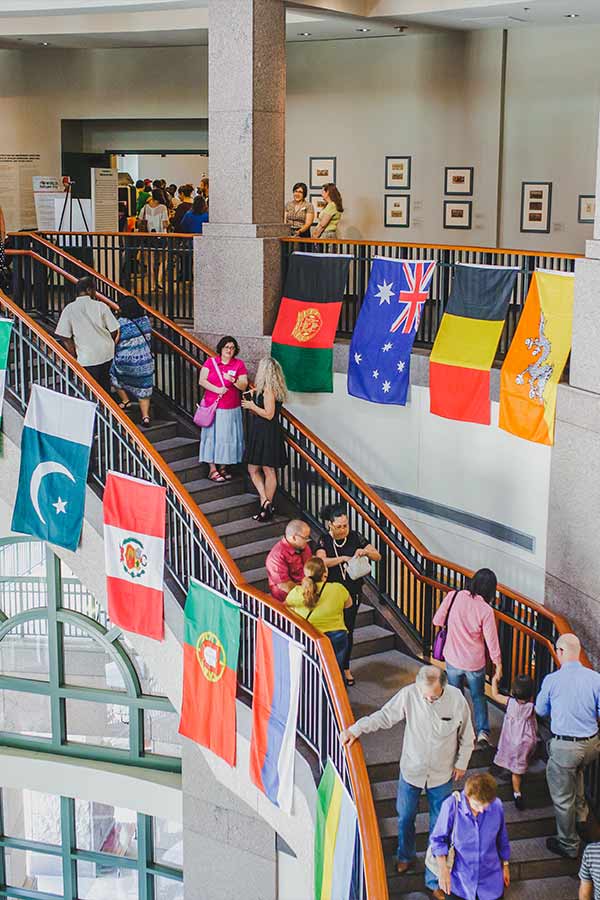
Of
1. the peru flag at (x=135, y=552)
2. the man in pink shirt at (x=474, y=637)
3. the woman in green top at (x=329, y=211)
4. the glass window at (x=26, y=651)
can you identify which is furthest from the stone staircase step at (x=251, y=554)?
the woman in green top at (x=329, y=211)

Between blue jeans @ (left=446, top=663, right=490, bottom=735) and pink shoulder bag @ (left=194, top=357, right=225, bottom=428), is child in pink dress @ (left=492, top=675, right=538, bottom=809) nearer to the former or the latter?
blue jeans @ (left=446, top=663, right=490, bottom=735)

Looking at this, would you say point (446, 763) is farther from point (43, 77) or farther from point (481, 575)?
point (43, 77)

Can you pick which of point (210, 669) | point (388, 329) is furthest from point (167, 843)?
point (388, 329)

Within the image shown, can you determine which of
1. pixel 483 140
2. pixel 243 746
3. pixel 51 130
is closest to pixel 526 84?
pixel 483 140

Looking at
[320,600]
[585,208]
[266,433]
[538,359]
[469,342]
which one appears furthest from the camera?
[585,208]

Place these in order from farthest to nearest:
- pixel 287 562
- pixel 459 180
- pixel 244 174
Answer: pixel 459 180 < pixel 244 174 < pixel 287 562

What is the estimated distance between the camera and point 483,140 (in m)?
17.5

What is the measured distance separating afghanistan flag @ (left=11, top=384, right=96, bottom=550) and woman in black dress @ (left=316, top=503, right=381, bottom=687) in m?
2.61

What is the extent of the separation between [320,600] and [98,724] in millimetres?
6335

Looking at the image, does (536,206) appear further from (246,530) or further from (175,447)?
(246,530)

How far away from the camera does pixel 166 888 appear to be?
15195mm

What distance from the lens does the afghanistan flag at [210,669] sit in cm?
1030

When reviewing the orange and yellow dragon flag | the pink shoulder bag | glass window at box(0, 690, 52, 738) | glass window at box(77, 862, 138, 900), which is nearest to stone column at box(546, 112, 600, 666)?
the orange and yellow dragon flag

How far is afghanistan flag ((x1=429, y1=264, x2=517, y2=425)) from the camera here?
11.6m
